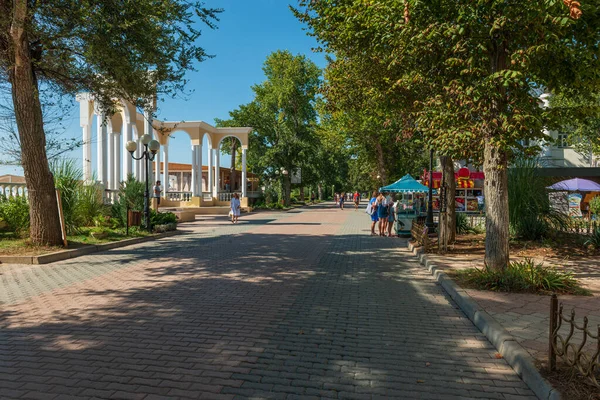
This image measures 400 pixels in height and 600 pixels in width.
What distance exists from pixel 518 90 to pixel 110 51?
29.0 ft

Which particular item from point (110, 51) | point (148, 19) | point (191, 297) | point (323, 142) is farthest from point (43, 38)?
point (323, 142)

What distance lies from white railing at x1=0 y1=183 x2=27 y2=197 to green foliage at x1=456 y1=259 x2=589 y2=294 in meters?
13.9

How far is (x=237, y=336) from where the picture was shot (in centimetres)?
476

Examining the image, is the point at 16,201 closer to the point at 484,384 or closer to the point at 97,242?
the point at 97,242

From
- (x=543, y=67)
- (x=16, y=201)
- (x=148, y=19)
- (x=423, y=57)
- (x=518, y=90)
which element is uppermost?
(x=148, y=19)

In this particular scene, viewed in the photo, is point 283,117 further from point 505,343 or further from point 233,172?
point 505,343

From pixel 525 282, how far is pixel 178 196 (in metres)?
27.6

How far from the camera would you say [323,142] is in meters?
45.7

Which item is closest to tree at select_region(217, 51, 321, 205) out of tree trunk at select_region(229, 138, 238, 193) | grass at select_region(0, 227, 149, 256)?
tree trunk at select_region(229, 138, 238, 193)

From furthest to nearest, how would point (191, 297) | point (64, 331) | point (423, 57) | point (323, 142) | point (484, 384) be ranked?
1. point (323, 142)
2. point (423, 57)
3. point (191, 297)
4. point (64, 331)
5. point (484, 384)

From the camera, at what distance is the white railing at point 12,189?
13531 millimetres

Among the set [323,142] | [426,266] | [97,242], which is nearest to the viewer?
[426,266]

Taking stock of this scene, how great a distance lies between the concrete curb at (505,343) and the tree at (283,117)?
35.6m

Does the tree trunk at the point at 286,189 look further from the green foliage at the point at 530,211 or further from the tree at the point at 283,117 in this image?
the green foliage at the point at 530,211
